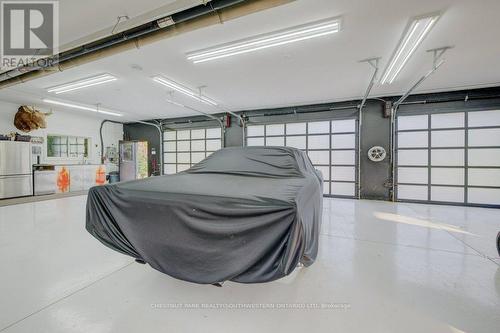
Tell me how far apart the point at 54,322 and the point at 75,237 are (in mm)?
1860

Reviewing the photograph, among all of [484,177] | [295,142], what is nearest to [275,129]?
[295,142]

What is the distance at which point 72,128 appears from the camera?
7762 millimetres

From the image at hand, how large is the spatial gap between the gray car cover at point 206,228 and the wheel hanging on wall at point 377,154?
5352mm

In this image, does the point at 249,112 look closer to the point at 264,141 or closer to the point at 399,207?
the point at 264,141

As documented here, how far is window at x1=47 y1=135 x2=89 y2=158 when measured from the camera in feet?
24.3

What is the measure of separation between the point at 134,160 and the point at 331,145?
7.97m

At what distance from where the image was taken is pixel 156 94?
18.3ft

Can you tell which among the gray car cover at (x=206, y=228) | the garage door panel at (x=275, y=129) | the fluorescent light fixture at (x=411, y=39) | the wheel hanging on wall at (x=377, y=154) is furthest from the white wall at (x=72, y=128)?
the wheel hanging on wall at (x=377, y=154)

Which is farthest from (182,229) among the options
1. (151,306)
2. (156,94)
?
(156,94)

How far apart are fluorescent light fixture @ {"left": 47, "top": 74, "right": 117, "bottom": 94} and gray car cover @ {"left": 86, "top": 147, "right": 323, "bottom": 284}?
3.84 m

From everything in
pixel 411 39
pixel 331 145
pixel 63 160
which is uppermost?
pixel 411 39

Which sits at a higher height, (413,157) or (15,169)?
(413,157)

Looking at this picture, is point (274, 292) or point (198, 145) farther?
point (198, 145)

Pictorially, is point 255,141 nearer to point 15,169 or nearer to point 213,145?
point 213,145
